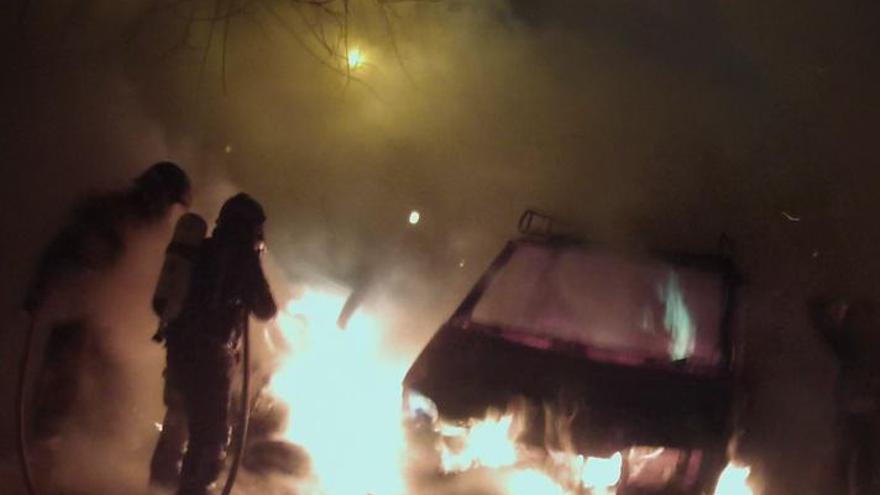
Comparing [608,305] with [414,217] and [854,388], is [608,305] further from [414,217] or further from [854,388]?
[854,388]

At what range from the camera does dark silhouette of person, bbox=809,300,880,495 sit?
6.15 meters

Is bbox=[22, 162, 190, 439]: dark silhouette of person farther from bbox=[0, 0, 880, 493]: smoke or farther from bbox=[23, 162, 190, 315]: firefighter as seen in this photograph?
bbox=[0, 0, 880, 493]: smoke

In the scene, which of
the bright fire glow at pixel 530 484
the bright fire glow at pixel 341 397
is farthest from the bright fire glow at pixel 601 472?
the bright fire glow at pixel 341 397

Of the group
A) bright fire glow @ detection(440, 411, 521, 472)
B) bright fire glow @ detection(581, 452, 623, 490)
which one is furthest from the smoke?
bright fire glow @ detection(581, 452, 623, 490)

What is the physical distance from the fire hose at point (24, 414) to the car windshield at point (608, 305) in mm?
2582

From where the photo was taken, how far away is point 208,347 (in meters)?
5.47

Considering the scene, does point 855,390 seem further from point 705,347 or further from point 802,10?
point 802,10

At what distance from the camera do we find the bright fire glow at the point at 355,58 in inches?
275

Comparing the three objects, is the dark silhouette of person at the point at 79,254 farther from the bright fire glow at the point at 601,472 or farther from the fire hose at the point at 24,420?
the bright fire glow at the point at 601,472

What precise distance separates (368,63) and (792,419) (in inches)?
145

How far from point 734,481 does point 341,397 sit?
2.43 metres

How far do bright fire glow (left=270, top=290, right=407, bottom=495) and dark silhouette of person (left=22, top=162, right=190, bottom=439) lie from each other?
1.09 metres

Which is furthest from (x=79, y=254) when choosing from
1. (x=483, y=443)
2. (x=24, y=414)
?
(x=483, y=443)

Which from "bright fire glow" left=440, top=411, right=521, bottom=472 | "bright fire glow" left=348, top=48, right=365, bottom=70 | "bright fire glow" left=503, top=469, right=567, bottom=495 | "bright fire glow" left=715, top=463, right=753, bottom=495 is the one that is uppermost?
"bright fire glow" left=348, top=48, right=365, bottom=70
